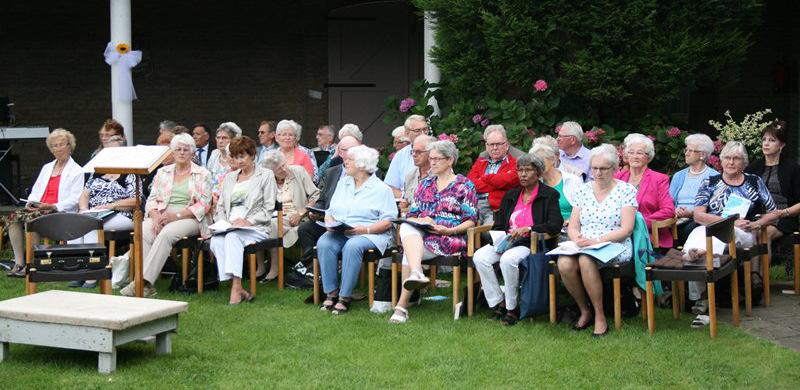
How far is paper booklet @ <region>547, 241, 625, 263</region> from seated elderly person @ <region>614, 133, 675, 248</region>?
77cm

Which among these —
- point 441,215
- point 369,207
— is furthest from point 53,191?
point 441,215

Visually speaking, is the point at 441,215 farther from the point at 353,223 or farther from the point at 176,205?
the point at 176,205

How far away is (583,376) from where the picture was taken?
20.8 ft

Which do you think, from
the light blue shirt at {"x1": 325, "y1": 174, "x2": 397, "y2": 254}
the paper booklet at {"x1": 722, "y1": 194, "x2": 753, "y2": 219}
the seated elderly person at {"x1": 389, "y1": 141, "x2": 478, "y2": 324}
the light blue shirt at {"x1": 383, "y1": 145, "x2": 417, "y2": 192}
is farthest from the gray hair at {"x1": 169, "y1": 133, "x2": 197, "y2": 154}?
the paper booklet at {"x1": 722, "y1": 194, "x2": 753, "y2": 219}

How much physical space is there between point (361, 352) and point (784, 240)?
3670mm

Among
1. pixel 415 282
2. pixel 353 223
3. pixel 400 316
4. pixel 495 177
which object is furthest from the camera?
pixel 495 177

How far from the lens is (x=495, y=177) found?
8664 mm

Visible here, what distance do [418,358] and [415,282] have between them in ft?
3.62

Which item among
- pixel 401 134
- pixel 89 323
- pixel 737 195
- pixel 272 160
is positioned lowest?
pixel 89 323

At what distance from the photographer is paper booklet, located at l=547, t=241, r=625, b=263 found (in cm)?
737

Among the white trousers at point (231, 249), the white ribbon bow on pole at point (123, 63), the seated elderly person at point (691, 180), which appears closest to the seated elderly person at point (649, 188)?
the seated elderly person at point (691, 180)

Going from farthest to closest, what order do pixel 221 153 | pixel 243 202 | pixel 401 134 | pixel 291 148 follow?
1. pixel 221 153
2. pixel 291 148
3. pixel 401 134
4. pixel 243 202

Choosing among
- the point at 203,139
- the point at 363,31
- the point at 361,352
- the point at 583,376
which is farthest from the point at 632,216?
the point at 363,31

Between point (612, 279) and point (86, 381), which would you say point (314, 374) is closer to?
point (86, 381)
